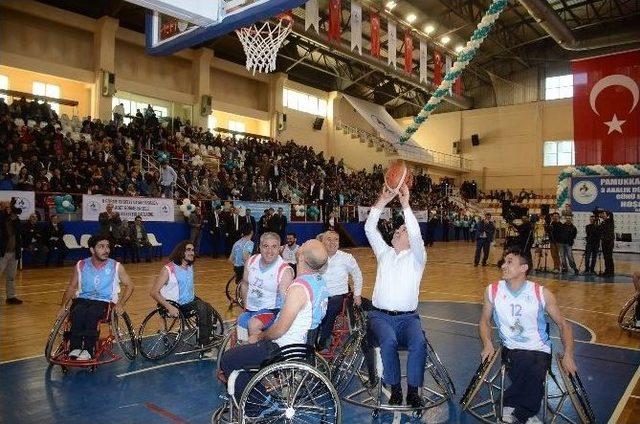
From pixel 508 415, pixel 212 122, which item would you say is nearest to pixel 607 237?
pixel 508 415

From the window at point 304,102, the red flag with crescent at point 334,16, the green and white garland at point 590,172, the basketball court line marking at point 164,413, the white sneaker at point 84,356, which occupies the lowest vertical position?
the basketball court line marking at point 164,413

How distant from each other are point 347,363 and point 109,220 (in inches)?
361

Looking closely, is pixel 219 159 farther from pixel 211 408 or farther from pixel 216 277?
pixel 211 408

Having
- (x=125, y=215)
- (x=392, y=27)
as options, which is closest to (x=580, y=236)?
(x=392, y=27)

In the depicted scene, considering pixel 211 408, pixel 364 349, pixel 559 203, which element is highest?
pixel 559 203

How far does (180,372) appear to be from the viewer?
433 cm

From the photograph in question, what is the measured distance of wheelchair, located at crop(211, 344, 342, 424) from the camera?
2760mm

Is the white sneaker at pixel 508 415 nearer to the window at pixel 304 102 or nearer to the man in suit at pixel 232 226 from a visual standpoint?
the man in suit at pixel 232 226

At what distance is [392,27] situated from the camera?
1542cm

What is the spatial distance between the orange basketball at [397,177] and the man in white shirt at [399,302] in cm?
5

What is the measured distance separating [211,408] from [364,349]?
117 cm

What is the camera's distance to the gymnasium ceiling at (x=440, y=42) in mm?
18938

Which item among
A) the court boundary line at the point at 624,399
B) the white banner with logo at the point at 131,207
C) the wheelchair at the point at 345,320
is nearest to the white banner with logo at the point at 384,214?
the white banner with logo at the point at 131,207

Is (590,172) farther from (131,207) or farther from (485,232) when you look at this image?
(131,207)
